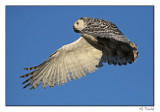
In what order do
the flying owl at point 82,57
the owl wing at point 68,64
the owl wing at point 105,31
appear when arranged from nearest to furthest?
the owl wing at point 105,31, the flying owl at point 82,57, the owl wing at point 68,64

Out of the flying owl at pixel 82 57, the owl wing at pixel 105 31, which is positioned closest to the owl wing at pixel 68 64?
the flying owl at pixel 82 57

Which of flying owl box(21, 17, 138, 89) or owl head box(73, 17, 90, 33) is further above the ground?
owl head box(73, 17, 90, 33)

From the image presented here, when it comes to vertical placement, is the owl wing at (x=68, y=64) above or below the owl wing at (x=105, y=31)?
below

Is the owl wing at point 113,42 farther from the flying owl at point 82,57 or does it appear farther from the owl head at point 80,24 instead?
the owl head at point 80,24

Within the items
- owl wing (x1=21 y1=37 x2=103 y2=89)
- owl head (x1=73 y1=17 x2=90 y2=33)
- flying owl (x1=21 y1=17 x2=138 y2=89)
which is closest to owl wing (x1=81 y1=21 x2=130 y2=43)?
flying owl (x1=21 y1=17 x2=138 y2=89)

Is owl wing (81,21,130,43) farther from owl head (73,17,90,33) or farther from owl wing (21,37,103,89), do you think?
owl wing (21,37,103,89)

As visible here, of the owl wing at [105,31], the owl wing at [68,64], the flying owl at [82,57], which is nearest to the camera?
the owl wing at [105,31]

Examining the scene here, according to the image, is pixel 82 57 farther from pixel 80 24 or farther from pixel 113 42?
pixel 113 42
